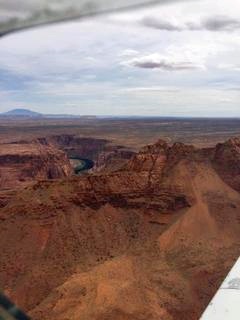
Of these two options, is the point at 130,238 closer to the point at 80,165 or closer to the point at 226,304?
the point at 226,304

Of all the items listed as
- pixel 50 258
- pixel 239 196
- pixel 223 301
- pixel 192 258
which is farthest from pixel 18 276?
pixel 223 301

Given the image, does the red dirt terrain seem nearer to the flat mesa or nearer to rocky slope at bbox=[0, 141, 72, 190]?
the flat mesa

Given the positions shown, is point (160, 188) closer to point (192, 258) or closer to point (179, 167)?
point (179, 167)

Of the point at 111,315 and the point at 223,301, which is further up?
the point at 223,301

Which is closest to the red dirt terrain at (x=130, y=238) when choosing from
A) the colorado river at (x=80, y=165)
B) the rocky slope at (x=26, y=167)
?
the rocky slope at (x=26, y=167)

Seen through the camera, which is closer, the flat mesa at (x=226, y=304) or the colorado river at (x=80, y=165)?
the flat mesa at (x=226, y=304)

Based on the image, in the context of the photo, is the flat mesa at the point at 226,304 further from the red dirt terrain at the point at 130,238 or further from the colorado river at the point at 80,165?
the colorado river at the point at 80,165

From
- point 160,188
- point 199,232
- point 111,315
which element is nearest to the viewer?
point 111,315
